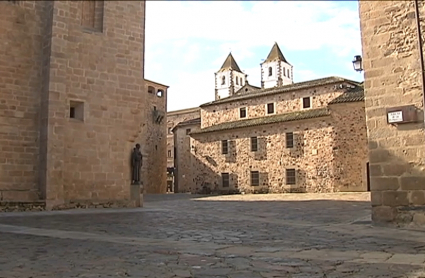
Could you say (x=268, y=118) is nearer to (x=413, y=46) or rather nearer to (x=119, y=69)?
(x=119, y=69)

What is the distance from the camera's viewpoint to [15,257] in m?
4.62

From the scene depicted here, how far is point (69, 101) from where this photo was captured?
42.2ft

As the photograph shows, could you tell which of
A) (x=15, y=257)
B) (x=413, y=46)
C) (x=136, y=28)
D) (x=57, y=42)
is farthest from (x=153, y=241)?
(x=136, y=28)

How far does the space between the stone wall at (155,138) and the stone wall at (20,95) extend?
24.6 metres

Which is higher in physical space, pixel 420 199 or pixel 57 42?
pixel 57 42

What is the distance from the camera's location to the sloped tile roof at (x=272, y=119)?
27480 millimetres

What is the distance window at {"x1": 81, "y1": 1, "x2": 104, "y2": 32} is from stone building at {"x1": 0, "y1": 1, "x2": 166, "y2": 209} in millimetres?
32

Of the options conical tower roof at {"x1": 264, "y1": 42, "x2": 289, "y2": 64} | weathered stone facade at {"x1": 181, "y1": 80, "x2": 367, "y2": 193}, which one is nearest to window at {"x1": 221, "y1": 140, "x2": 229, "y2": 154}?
weathered stone facade at {"x1": 181, "y1": 80, "x2": 367, "y2": 193}

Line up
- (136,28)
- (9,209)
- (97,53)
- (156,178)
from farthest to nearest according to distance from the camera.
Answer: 1. (156,178)
2. (136,28)
3. (97,53)
4. (9,209)

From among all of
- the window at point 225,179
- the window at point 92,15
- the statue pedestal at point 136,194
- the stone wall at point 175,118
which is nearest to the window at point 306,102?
the window at point 225,179

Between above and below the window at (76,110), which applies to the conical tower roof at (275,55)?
above

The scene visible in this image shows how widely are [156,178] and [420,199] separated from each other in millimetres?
33066

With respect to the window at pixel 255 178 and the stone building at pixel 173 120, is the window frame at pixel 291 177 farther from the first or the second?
the stone building at pixel 173 120

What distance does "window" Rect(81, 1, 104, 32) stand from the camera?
13.9 m
